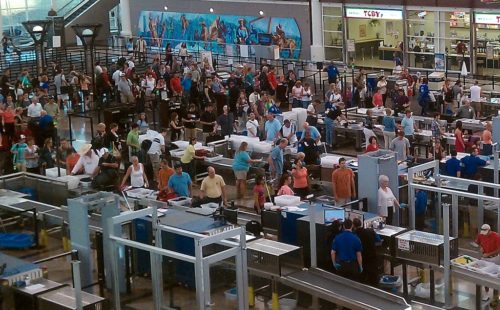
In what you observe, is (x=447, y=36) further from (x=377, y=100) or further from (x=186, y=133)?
(x=186, y=133)

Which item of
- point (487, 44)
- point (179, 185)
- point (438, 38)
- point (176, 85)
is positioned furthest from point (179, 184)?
point (438, 38)

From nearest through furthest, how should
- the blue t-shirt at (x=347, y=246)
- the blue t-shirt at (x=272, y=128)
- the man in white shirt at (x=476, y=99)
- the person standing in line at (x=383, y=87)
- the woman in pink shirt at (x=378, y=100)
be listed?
the blue t-shirt at (x=347, y=246), the blue t-shirt at (x=272, y=128), the man in white shirt at (x=476, y=99), the woman in pink shirt at (x=378, y=100), the person standing in line at (x=383, y=87)

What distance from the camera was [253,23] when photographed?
154ft

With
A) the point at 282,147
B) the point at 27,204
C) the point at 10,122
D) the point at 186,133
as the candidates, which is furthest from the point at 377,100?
the point at 27,204

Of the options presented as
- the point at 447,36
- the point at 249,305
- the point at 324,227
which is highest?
the point at 447,36

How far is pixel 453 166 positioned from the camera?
20.8m

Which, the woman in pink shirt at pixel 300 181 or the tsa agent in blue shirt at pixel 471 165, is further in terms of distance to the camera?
the woman in pink shirt at pixel 300 181

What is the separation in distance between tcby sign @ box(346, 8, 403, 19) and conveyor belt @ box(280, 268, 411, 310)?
1060 inches

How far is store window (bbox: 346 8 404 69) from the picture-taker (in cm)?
4219

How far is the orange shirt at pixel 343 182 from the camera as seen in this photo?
19.7 metres

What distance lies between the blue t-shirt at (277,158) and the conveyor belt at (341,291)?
21.7ft

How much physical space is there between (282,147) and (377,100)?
8370 millimetres

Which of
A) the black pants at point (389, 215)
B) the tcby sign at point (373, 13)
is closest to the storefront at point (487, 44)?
the tcby sign at point (373, 13)

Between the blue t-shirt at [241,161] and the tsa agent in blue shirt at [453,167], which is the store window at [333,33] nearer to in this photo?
the blue t-shirt at [241,161]
